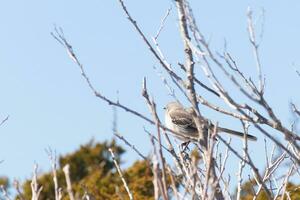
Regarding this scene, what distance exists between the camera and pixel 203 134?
142 inches

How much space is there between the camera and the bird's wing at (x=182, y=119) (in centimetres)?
1012

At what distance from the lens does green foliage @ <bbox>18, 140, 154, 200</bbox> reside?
42.5 ft

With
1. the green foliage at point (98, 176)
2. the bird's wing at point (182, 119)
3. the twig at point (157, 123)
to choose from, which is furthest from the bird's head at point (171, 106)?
the twig at point (157, 123)

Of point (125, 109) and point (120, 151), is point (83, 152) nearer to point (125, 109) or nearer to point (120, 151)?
point (120, 151)

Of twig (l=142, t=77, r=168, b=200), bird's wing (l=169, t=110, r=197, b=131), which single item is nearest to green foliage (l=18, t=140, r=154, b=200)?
bird's wing (l=169, t=110, r=197, b=131)

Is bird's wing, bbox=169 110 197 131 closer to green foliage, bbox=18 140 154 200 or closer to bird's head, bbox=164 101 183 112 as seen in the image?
bird's head, bbox=164 101 183 112

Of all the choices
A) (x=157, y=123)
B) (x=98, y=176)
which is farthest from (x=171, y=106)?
(x=157, y=123)

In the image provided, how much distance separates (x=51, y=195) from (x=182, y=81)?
13783 millimetres

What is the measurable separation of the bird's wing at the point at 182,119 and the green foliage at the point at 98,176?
114cm

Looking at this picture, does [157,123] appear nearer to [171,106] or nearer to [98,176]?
[171,106]

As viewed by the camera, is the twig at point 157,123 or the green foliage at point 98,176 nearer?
the twig at point 157,123

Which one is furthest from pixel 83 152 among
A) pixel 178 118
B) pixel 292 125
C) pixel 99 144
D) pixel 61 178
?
pixel 292 125

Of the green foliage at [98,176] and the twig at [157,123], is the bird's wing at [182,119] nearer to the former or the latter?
the green foliage at [98,176]

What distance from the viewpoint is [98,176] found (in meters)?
15.3
